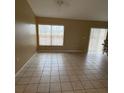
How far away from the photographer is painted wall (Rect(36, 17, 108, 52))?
6945mm

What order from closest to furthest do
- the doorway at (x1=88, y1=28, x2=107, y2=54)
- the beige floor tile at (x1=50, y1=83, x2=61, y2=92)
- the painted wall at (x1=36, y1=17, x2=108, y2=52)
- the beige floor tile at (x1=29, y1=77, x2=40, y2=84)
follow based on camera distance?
the beige floor tile at (x1=50, y1=83, x2=61, y2=92)
the beige floor tile at (x1=29, y1=77, x2=40, y2=84)
the painted wall at (x1=36, y1=17, x2=108, y2=52)
the doorway at (x1=88, y1=28, x2=107, y2=54)

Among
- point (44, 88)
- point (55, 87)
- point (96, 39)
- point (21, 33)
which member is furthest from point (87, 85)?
point (96, 39)

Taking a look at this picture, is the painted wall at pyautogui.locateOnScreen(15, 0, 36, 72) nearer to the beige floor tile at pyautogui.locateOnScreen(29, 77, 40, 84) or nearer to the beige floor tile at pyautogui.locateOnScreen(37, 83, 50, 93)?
the beige floor tile at pyautogui.locateOnScreen(29, 77, 40, 84)

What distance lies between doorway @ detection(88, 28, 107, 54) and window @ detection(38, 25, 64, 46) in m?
2.33

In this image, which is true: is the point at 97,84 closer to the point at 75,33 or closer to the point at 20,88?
the point at 20,88

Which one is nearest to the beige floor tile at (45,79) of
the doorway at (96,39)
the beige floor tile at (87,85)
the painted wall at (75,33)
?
the beige floor tile at (87,85)

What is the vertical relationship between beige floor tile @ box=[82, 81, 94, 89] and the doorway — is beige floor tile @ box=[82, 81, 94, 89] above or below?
below

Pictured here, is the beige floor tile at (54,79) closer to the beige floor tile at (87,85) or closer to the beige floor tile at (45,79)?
the beige floor tile at (45,79)

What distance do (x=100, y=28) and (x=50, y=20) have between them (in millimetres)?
3756

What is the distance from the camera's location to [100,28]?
745 centimetres

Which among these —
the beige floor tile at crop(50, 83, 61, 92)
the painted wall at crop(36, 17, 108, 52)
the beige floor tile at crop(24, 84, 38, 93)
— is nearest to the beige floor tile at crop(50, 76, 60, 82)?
the beige floor tile at crop(50, 83, 61, 92)

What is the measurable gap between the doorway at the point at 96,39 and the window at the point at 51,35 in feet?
7.66
